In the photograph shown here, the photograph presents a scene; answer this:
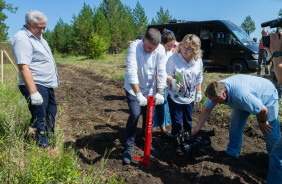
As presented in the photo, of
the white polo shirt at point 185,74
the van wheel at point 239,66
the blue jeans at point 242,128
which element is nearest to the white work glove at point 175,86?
the white polo shirt at point 185,74

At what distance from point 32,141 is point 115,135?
51.8 inches

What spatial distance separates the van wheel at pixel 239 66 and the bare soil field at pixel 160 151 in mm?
5525

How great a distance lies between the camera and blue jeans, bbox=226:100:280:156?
2.69 metres

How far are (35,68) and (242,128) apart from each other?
2800 mm

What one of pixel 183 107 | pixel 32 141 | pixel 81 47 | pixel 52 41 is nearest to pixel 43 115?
pixel 32 141

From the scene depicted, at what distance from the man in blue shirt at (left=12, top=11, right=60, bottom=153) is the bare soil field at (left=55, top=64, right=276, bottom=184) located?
54cm

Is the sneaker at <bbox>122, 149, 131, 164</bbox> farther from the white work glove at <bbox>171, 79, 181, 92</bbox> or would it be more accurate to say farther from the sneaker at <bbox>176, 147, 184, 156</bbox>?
the white work glove at <bbox>171, 79, 181, 92</bbox>

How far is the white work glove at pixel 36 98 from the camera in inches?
101

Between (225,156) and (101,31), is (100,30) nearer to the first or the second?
(101,31)

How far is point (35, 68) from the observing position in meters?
2.72

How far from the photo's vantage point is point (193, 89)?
3168mm

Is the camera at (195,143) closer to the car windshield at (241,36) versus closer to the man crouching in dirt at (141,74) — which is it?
the man crouching in dirt at (141,74)

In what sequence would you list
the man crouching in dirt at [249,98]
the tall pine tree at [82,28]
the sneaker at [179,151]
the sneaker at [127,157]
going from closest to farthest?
the man crouching in dirt at [249,98] → the sneaker at [127,157] → the sneaker at [179,151] → the tall pine tree at [82,28]

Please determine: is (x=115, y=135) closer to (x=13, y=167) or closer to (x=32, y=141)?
Answer: (x=32, y=141)
